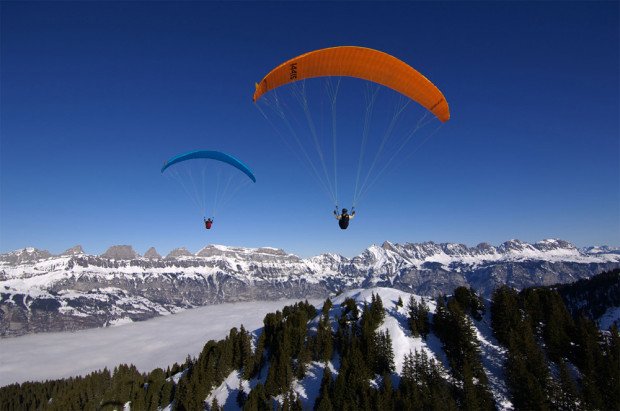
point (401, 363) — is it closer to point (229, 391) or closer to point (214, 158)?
point (229, 391)

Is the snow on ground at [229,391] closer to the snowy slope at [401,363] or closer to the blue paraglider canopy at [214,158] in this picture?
the snowy slope at [401,363]

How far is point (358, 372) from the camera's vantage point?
59.3 metres

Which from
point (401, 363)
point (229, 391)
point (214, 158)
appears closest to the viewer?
point (214, 158)

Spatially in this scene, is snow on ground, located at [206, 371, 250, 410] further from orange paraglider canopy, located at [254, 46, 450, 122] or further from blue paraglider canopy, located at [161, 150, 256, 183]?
orange paraglider canopy, located at [254, 46, 450, 122]

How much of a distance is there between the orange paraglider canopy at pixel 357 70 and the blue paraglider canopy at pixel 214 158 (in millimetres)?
22554

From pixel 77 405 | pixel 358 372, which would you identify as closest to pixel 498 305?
pixel 358 372

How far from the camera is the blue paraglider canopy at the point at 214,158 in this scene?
48.6 metres

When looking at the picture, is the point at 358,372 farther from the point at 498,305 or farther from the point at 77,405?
the point at 77,405

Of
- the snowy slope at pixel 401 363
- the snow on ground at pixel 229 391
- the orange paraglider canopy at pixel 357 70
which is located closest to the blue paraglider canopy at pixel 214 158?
the orange paraglider canopy at pixel 357 70

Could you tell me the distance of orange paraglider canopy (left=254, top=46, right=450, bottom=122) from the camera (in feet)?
84.0

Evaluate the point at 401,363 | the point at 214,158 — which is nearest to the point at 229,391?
the point at 401,363

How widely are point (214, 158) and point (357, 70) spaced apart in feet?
96.4

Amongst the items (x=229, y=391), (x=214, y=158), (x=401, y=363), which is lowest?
(x=229, y=391)

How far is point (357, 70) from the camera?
90.4 feet
